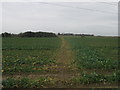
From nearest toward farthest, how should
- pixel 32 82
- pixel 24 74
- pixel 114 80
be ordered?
1. pixel 32 82
2. pixel 114 80
3. pixel 24 74

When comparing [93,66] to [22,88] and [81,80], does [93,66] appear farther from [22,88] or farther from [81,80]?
[22,88]

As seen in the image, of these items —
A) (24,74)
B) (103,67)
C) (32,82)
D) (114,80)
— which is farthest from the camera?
(103,67)

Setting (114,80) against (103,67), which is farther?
(103,67)

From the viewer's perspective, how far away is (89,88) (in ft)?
19.5

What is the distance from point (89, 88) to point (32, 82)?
6.51 ft

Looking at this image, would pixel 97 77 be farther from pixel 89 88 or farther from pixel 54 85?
pixel 54 85

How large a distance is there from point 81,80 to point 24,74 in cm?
302

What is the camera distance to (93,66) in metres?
10.0

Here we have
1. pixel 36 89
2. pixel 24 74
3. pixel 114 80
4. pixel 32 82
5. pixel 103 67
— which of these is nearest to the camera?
pixel 36 89

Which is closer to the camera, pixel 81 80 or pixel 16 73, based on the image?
pixel 81 80

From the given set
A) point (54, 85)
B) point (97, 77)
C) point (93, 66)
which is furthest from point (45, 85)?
point (93, 66)

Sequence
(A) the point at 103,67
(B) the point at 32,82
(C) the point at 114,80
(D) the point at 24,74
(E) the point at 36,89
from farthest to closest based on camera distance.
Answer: (A) the point at 103,67 < (D) the point at 24,74 < (C) the point at 114,80 < (B) the point at 32,82 < (E) the point at 36,89

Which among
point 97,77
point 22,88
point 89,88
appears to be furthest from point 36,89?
point 97,77

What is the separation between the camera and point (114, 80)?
22.9ft
